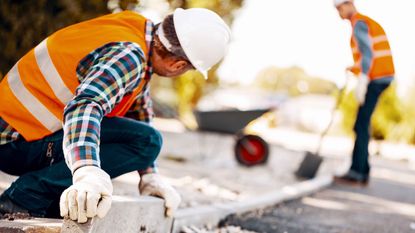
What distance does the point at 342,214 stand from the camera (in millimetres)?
4453

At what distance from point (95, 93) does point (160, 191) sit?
90 cm

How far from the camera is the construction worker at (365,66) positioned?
5.44m

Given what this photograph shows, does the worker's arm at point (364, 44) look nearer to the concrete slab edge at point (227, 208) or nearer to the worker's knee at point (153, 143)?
the concrete slab edge at point (227, 208)

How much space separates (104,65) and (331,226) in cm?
250

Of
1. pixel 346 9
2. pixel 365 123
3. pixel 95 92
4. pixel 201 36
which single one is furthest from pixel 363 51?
pixel 95 92

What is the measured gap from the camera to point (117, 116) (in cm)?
248

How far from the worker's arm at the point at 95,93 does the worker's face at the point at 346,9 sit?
13.0 ft

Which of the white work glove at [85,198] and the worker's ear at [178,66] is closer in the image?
the white work glove at [85,198]

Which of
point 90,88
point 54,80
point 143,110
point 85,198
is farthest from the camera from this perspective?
point 143,110

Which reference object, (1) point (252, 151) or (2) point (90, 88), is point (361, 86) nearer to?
(1) point (252, 151)

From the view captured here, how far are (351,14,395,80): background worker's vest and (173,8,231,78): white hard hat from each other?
3.35 metres

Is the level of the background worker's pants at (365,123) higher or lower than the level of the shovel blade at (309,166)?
higher

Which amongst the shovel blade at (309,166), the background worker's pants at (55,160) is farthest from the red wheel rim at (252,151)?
the background worker's pants at (55,160)

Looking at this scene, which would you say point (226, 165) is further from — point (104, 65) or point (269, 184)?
point (104, 65)
